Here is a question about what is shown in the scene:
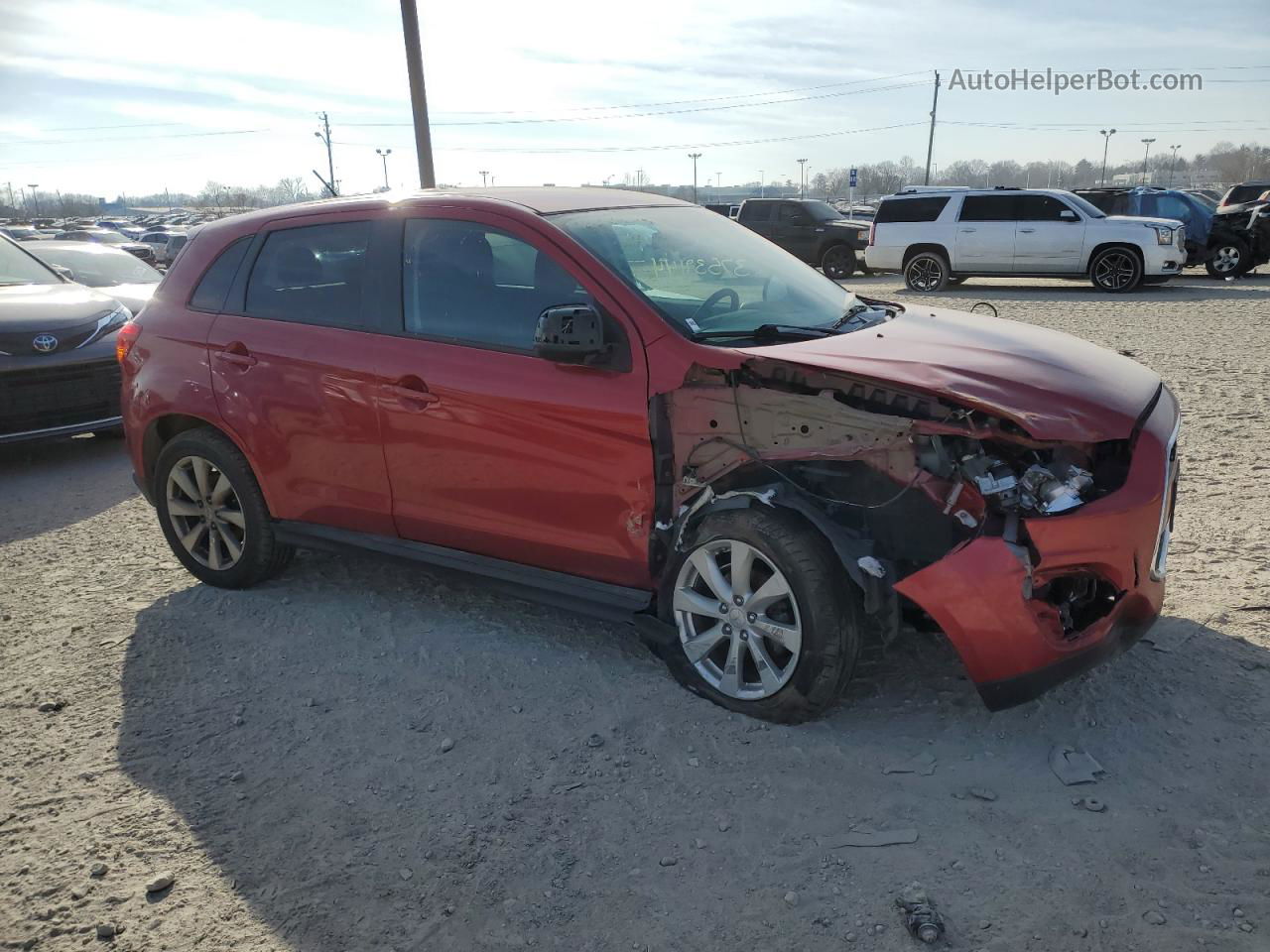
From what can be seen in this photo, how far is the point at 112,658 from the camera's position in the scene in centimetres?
432

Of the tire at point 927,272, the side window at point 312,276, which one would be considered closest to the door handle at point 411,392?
the side window at point 312,276

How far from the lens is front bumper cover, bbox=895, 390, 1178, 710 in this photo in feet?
9.98

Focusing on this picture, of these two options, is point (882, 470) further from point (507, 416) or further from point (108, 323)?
point (108, 323)

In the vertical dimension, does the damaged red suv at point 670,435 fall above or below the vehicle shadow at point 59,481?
above

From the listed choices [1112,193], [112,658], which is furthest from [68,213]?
[112,658]

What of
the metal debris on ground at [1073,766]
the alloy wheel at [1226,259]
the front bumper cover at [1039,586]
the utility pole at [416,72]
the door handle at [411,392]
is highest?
the utility pole at [416,72]

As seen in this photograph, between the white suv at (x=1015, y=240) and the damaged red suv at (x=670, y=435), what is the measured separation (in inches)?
589

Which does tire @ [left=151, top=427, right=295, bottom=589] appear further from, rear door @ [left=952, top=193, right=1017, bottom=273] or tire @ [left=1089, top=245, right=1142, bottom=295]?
tire @ [left=1089, top=245, right=1142, bottom=295]

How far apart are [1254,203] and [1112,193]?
11.3 ft

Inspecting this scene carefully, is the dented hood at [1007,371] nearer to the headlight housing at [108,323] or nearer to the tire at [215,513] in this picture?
the tire at [215,513]

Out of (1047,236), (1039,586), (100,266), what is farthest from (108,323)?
(1047,236)

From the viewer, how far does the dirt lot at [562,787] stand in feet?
8.71

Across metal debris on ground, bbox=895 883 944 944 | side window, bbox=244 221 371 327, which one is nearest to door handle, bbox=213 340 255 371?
side window, bbox=244 221 371 327

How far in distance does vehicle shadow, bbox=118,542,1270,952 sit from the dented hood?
3.41 ft
